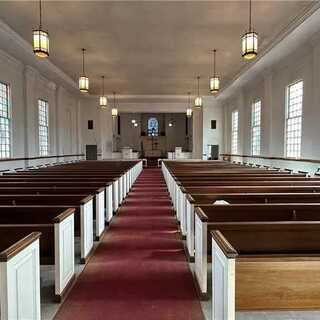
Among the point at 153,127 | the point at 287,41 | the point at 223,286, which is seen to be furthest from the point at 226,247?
the point at 153,127

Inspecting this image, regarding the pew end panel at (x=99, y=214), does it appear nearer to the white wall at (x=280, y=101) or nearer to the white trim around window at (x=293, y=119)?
the white wall at (x=280, y=101)

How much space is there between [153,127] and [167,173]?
21838mm

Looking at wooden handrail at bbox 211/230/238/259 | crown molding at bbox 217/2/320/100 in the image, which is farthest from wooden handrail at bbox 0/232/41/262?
crown molding at bbox 217/2/320/100

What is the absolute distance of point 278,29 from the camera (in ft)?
26.0

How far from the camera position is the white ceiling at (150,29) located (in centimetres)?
671

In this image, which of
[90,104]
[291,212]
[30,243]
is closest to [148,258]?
[291,212]

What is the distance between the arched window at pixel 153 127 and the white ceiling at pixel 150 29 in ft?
62.2

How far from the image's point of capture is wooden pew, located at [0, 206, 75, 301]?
2.84 metres

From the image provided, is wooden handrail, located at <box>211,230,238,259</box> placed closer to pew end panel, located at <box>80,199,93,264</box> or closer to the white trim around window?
pew end panel, located at <box>80,199,93,264</box>

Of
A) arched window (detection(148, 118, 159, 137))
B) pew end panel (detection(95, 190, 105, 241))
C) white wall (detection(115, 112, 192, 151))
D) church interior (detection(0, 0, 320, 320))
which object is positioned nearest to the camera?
church interior (detection(0, 0, 320, 320))

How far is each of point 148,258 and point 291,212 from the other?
1642 millimetres

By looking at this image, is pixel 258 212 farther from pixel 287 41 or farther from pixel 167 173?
pixel 167 173

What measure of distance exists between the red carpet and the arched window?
86.3ft

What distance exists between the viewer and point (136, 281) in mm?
3256
